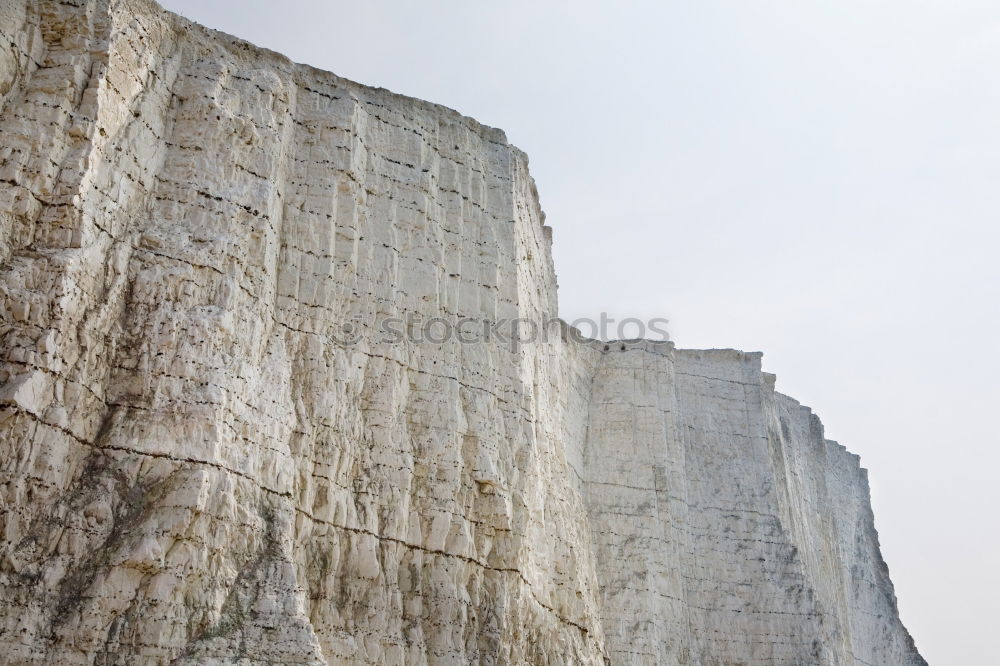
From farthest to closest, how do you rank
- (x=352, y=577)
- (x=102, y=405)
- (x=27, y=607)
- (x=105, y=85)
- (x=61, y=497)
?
(x=352, y=577) → (x=105, y=85) → (x=102, y=405) → (x=61, y=497) → (x=27, y=607)

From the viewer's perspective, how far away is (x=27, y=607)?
11281 millimetres

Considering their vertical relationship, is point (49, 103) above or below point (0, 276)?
above

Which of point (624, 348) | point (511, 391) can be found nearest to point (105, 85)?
point (511, 391)

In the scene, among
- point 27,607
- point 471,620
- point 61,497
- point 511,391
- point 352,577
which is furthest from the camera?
point 511,391

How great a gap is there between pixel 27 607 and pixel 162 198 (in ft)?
19.3

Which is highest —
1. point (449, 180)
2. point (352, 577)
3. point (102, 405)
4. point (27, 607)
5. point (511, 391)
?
point (449, 180)

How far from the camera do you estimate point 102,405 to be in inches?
505

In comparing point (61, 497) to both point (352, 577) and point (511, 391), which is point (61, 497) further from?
point (511, 391)

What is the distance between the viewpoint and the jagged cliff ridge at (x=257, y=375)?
39.5ft

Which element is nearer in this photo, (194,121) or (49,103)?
(49,103)

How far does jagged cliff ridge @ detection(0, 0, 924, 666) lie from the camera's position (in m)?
12.0

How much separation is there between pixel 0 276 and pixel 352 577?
6.26 m

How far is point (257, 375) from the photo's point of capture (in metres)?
14.6

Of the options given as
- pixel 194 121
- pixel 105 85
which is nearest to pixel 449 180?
pixel 194 121
